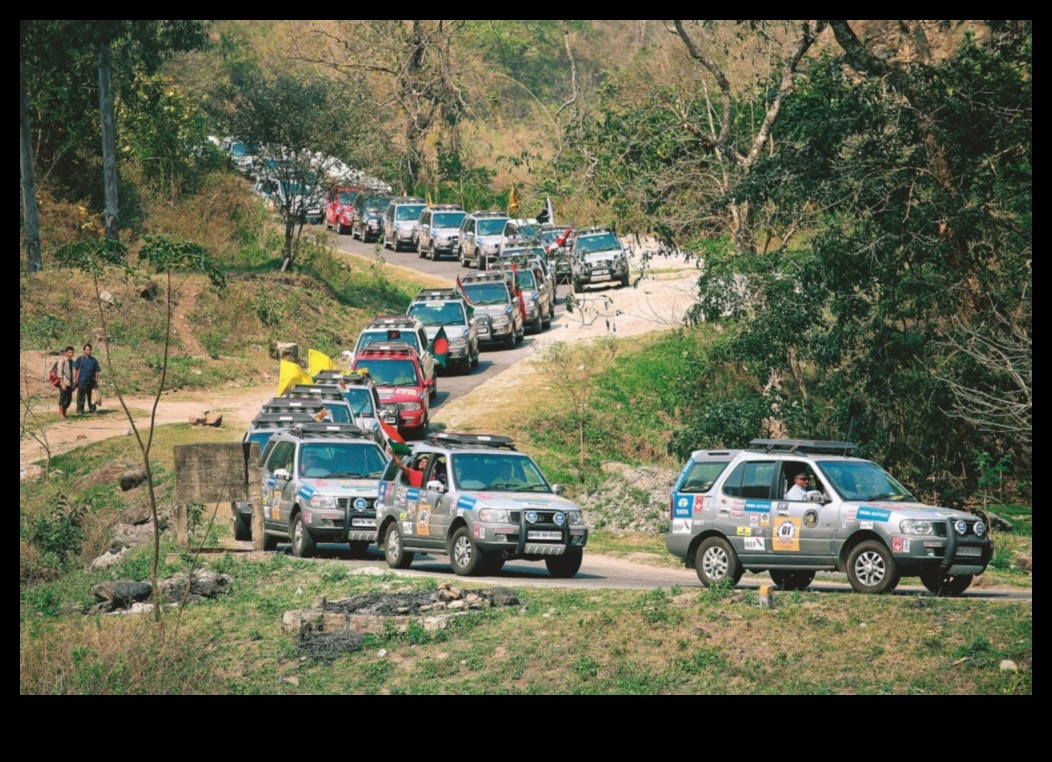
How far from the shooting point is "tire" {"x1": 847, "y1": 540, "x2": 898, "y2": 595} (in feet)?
58.3

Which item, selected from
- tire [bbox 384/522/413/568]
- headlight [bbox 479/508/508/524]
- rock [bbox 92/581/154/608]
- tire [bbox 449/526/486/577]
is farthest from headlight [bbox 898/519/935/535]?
rock [bbox 92/581/154/608]

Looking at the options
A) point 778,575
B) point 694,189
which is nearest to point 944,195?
point 694,189

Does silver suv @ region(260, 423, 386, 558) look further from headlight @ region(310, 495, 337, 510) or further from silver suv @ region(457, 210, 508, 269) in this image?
silver suv @ region(457, 210, 508, 269)

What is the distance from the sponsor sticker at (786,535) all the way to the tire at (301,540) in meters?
7.42

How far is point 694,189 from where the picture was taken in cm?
3525

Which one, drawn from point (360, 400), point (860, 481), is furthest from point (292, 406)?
point (860, 481)

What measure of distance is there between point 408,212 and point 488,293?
19.7m

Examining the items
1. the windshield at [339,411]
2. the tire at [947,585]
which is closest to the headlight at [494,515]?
the tire at [947,585]

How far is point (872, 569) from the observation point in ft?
58.9

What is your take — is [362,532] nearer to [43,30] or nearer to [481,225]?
[43,30]

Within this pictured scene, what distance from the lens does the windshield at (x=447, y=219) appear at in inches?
2410

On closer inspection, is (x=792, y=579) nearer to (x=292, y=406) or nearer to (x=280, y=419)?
(x=280, y=419)

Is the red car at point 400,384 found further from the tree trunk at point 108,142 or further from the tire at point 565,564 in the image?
Answer: the tree trunk at point 108,142

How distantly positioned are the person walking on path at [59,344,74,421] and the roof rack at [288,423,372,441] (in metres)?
13.2
